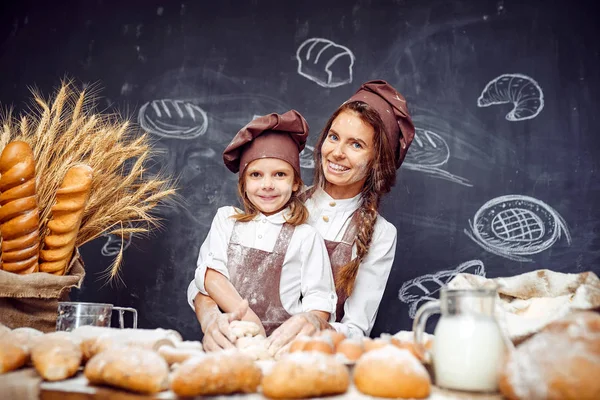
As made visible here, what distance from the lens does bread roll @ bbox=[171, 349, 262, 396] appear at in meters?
0.95

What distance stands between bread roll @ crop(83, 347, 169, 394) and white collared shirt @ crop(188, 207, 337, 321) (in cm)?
112

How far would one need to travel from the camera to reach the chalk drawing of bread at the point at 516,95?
2855mm

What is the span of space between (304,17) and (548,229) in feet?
5.80

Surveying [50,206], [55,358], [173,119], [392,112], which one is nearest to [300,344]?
[55,358]

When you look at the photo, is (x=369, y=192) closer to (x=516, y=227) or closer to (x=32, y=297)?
(x=516, y=227)

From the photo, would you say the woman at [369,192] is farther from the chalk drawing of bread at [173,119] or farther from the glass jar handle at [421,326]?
the glass jar handle at [421,326]

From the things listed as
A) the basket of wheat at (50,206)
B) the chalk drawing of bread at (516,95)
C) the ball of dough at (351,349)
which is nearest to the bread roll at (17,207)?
the basket of wheat at (50,206)

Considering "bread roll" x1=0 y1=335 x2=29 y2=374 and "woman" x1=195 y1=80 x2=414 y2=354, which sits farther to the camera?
"woman" x1=195 y1=80 x2=414 y2=354

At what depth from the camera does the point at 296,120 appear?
2305 mm

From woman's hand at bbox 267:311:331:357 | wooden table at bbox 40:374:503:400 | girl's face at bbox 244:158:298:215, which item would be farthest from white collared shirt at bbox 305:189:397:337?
wooden table at bbox 40:374:503:400

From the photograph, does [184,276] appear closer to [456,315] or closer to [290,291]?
[290,291]

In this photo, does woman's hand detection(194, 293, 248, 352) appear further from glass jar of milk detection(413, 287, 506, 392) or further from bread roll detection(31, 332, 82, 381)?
glass jar of milk detection(413, 287, 506, 392)

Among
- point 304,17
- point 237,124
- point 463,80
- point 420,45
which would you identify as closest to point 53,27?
point 237,124

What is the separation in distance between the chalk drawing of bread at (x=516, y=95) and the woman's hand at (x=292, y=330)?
1645mm
